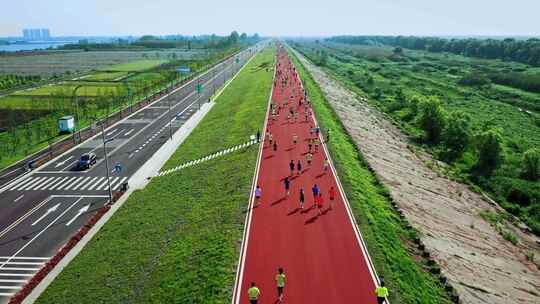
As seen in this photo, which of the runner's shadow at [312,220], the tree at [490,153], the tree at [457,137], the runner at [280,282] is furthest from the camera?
the tree at [457,137]

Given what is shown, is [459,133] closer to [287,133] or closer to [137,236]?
[287,133]

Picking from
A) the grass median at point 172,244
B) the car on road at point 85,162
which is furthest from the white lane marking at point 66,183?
the grass median at point 172,244

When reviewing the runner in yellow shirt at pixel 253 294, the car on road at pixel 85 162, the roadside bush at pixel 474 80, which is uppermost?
the roadside bush at pixel 474 80

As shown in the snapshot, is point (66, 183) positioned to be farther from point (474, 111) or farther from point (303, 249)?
point (474, 111)

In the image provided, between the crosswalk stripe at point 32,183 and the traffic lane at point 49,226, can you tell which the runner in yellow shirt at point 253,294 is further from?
the crosswalk stripe at point 32,183

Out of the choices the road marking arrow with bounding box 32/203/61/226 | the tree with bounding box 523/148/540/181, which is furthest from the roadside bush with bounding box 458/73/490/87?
the road marking arrow with bounding box 32/203/61/226

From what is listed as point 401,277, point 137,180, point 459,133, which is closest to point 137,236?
point 137,180

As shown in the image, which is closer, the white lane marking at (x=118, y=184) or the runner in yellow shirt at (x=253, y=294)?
the runner in yellow shirt at (x=253, y=294)
